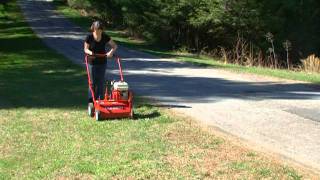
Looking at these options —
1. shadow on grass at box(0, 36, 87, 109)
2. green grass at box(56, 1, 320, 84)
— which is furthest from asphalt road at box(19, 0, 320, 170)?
shadow on grass at box(0, 36, 87, 109)

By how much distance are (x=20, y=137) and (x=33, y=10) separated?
4825cm

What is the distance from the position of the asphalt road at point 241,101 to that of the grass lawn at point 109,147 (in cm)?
63

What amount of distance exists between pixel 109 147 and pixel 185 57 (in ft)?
51.3

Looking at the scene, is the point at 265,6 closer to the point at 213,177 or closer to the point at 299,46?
the point at 299,46

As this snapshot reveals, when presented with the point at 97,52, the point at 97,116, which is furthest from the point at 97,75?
the point at 97,116

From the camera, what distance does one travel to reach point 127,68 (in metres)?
19.6

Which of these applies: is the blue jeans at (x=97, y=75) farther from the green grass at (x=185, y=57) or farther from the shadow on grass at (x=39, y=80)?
the green grass at (x=185, y=57)

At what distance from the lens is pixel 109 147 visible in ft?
28.3

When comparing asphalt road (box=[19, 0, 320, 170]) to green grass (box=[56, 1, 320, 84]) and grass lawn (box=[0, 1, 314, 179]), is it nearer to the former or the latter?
grass lawn (box=[0, 1, 314, 179])

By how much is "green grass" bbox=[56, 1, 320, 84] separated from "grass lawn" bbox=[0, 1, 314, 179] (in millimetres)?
6410

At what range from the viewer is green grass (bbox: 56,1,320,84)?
58.1 ft

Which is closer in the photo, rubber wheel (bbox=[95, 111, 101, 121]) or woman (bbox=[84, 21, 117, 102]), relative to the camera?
rubber wheel (bbox=[95, 111, 101, 121])

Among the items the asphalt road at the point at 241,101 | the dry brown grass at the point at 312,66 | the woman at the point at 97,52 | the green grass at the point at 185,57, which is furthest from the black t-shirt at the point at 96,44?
the dry brown grass at the point at 312,66

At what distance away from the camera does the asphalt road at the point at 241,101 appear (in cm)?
909
